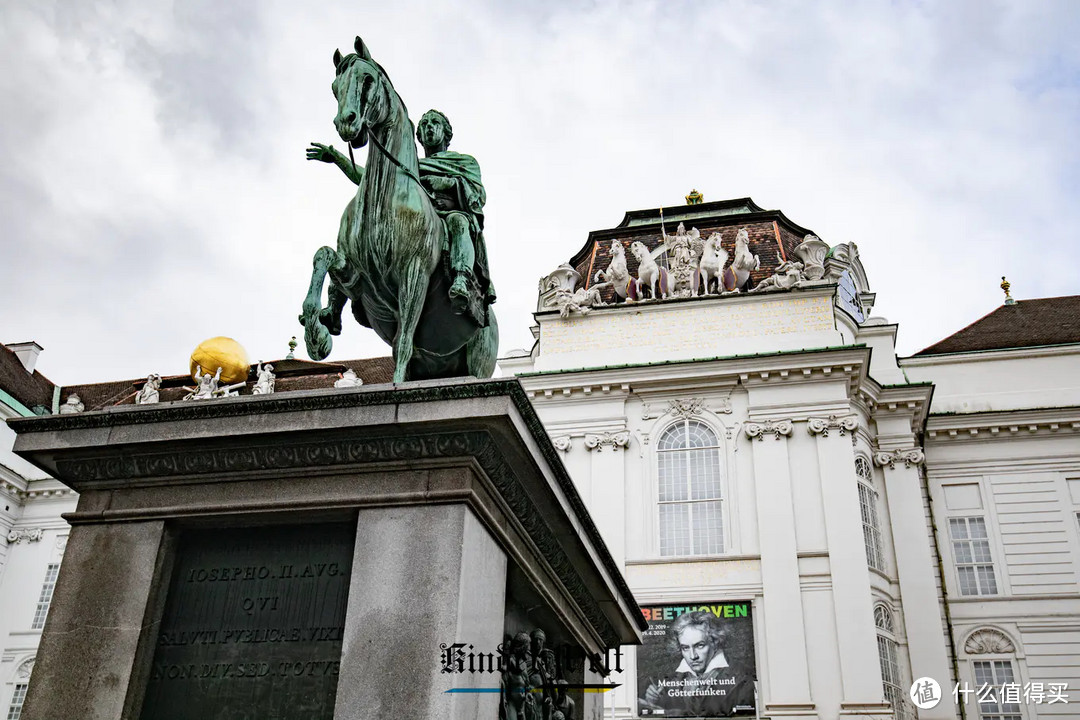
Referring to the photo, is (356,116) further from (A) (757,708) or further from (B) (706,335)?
(B) (706,335)

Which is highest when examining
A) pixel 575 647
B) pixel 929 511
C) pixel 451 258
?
pixel 929 511

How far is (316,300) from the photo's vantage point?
270 inches

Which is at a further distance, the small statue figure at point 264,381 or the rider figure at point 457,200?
the small statue figure at point 264,381

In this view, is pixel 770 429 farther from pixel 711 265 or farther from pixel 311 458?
Result: pixel 311 458

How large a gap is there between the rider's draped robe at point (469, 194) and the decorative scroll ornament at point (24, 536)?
34710 millimetres

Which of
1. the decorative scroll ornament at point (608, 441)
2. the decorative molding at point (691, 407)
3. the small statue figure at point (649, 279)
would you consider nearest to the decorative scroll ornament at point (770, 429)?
the decorative molding at point (691, 407)

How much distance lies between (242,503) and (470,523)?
1.37 meters

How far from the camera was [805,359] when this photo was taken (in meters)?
26.4

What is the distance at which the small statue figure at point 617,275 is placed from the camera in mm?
30609

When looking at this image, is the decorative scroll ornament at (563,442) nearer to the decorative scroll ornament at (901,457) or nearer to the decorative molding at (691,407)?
the decorative molding at (691,407)

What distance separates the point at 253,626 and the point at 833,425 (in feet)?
73.3

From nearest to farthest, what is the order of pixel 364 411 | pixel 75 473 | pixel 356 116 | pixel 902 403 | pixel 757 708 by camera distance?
pixel 364 411
pixel 75 473
pixel 356 116
pixel 757 708
pixel 902 403

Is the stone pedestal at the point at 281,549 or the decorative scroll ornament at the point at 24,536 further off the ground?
the decorative scroll ornament at the point at 24,536

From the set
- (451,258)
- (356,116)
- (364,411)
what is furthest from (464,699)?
(356,116)
